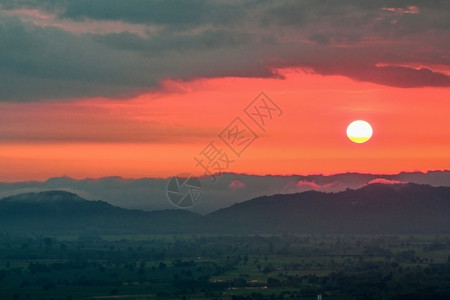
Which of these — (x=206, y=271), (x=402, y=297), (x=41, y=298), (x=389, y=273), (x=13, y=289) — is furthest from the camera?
(x=206, y=271)

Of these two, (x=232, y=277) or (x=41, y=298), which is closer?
(x=41, y=298)

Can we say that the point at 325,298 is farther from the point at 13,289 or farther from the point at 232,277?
the point at 13,289

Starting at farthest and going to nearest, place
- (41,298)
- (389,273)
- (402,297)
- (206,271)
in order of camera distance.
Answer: (206,271) < (389,273) < (41,298) < (402,297)

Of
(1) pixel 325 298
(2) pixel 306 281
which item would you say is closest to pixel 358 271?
(2) pixel 306 281

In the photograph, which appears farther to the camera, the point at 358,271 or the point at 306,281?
the point at 358,271

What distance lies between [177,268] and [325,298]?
60451 millimetres

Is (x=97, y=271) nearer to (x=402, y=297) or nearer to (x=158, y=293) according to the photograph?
(x=158, y=293)

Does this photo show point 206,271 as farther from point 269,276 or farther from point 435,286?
point 435,286

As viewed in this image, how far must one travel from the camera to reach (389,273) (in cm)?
15475

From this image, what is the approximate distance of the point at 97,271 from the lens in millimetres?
173250

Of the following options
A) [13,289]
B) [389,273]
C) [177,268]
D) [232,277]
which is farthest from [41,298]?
[389,273]

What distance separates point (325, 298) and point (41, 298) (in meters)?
42.5

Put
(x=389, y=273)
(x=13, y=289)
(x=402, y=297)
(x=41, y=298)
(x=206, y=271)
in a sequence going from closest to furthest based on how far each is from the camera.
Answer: (x=402, y=297) < (x=41, y=298) < (x=13, y=289) < (x=389, y=273) < (x=206, y=271)

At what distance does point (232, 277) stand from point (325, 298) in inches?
1460
